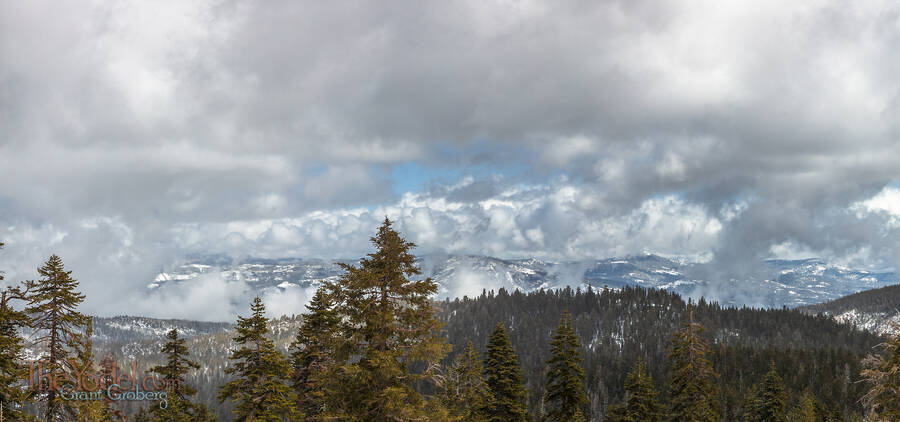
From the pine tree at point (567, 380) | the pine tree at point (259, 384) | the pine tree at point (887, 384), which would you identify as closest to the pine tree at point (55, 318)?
the pine tree at point (259, 384)

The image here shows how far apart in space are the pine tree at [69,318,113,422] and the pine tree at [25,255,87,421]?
0.40m

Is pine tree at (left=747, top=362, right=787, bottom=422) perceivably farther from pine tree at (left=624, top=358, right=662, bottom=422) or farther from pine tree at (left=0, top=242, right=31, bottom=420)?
pine tree at (left=0, top=242, right=31, bottom=420)

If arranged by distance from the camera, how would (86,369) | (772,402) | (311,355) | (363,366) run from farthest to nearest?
(772,402), (311,355), (86,369), (363,366)

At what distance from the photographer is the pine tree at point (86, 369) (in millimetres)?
26672

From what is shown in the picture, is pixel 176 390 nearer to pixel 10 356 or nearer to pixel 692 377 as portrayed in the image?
pixel 10 356

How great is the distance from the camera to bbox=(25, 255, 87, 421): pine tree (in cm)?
2652

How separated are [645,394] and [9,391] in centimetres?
4911

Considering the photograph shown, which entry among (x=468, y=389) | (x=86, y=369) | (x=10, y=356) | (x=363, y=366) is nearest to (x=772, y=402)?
(x=468, y=389)

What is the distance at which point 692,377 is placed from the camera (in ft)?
151

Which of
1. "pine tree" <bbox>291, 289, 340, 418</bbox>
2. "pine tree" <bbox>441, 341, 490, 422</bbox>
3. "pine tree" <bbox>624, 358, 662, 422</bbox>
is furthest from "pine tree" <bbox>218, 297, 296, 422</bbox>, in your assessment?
"pine tree" <bbox>624, 358, 662, 422</bbox>

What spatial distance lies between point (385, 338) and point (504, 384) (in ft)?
84.8

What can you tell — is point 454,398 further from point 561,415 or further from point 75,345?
point 75,345

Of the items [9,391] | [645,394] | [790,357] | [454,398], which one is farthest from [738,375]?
[9,391]

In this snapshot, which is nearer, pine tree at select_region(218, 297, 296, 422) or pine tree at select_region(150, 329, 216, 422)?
pine tree at select_region(218, 297, 296, 422)
